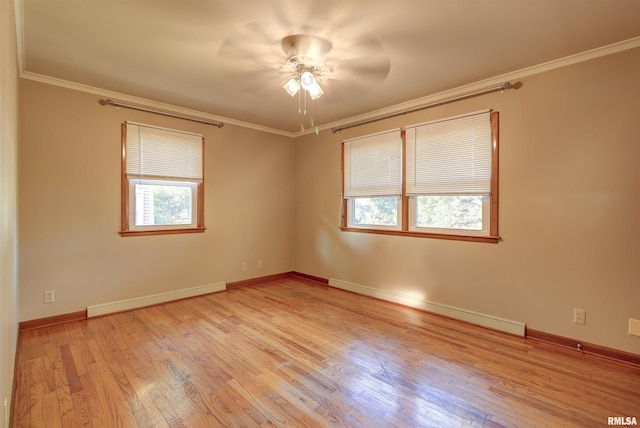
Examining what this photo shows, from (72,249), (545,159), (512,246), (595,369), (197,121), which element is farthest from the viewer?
(197,121)

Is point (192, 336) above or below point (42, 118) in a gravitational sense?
below

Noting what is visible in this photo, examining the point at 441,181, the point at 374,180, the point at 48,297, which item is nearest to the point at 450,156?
the point at 441,181

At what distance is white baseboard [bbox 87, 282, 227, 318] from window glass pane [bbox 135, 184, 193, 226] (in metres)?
0.89

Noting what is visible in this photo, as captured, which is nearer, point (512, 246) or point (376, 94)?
point (512, 246)

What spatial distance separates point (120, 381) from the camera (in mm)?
2107

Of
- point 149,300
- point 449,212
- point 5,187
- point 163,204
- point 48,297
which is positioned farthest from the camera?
point 163,204

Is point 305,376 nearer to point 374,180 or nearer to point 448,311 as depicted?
point 448,311

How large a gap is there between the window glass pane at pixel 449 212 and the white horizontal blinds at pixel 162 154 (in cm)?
292

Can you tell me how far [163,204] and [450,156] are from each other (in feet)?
Answer: 11.4

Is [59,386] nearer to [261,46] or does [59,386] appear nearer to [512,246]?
[261,46]

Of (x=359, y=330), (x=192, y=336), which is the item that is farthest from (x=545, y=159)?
(x=192, y=336)

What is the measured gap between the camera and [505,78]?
289cm

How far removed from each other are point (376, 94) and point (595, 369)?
10.2 feet

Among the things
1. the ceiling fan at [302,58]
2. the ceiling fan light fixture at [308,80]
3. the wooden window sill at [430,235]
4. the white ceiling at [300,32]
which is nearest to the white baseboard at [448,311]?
the wooden window sill at [430,235]
